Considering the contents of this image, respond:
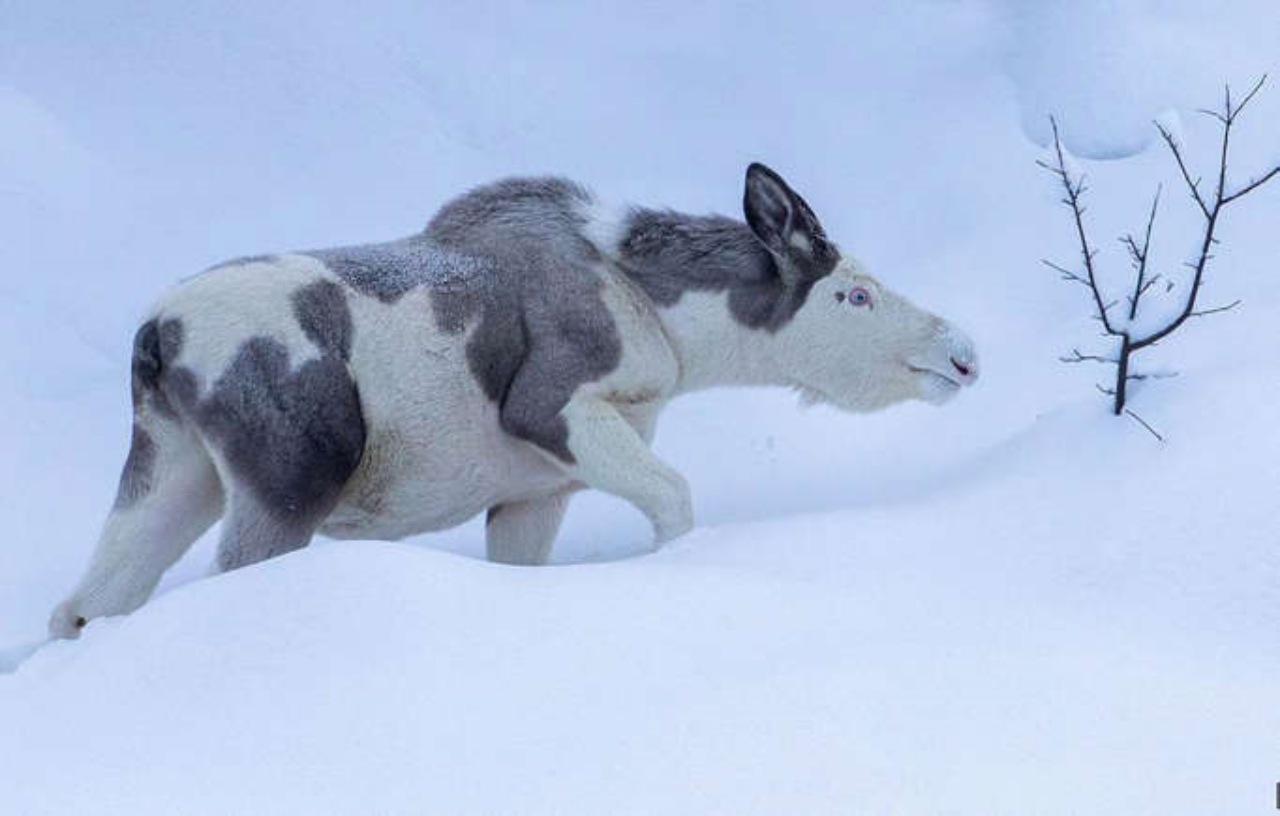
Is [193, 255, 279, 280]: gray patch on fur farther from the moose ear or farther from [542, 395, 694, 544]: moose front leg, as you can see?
the moose ear

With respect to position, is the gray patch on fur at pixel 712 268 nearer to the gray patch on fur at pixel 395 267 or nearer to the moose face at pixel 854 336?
the moose face at pixel 854 336

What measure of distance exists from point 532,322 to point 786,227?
0.79 m

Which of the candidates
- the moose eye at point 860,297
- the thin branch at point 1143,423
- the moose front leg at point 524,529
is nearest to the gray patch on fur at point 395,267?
the moose front leg at point 524,529

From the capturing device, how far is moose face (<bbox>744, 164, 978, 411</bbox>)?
5.39 metres

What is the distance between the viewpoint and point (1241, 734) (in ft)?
10.3

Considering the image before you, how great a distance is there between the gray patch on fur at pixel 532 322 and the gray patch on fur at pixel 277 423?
44 cm

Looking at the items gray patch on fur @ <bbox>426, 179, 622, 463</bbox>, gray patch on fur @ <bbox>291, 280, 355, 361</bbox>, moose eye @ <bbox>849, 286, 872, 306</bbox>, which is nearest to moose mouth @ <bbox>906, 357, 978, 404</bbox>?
moose eye @ <bbox>849, 286, 872, 306</bbox>

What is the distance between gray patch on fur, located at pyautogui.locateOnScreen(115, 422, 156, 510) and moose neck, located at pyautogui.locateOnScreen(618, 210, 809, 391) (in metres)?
1.41

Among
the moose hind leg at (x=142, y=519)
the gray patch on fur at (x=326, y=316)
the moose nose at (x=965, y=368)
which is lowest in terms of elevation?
the moose hind leg at (x=142, y=519)

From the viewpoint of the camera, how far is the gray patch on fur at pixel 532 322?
508cm

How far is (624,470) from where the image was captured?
5016mm

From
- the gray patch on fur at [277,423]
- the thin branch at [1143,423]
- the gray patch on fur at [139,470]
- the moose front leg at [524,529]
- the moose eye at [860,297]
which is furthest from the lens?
the moose front leg at [524,529]

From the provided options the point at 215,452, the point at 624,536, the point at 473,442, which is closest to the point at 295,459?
the point at 215,452

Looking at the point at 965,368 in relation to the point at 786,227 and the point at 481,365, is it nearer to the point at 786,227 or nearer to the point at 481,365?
the point at 786,227
